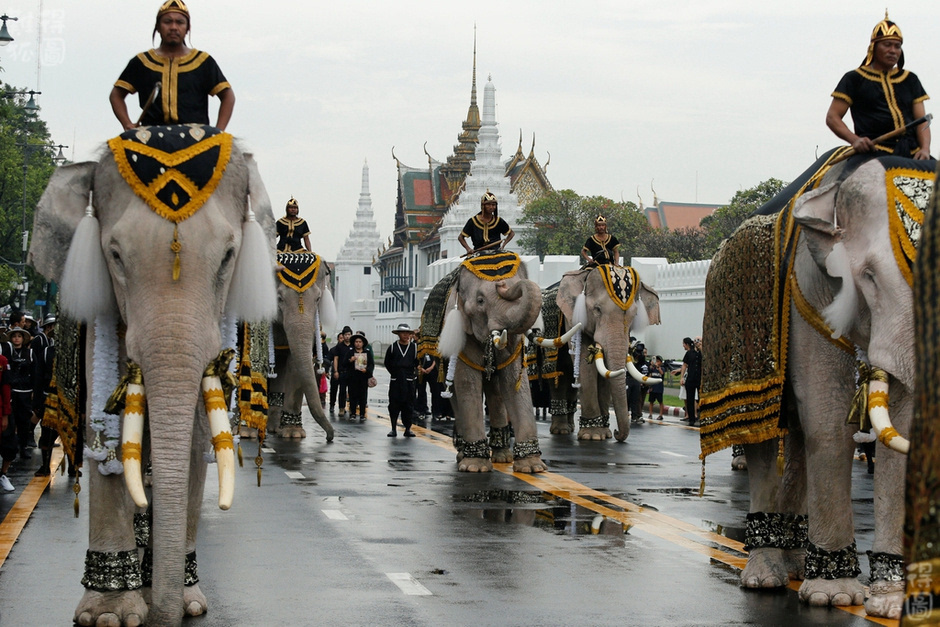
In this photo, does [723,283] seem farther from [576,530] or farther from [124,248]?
[124,248]

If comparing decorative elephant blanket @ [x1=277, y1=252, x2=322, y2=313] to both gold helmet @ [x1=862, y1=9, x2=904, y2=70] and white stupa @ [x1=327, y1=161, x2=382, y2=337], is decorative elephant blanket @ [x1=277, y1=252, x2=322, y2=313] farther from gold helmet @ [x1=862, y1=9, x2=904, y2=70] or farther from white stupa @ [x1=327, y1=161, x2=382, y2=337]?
white stupa @ [x1=327, y1=161, x2=382, y2=337]

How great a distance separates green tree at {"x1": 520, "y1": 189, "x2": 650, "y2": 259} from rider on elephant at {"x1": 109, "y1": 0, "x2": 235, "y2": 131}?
60.2 m

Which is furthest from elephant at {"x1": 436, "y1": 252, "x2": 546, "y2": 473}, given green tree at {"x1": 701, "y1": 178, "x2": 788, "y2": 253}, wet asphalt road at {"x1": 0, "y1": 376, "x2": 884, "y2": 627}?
green tree at {"x1": 701, "y1": 178, "x2": 788, "y2": 253}

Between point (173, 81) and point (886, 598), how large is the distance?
14.3ft

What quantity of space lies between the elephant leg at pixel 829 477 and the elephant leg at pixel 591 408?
12.3 meters

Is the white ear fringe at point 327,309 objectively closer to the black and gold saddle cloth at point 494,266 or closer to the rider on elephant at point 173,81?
the black and gold saddle cloth at point 494,266

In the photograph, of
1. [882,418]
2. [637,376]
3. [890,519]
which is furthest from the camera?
[637,376]

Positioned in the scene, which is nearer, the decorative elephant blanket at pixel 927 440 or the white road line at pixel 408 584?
the decorative elephant blanket at pixel 927 440

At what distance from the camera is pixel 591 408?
20.1 meters

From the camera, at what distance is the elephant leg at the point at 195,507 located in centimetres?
643

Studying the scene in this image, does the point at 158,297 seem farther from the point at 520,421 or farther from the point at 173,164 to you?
the point at 520,421

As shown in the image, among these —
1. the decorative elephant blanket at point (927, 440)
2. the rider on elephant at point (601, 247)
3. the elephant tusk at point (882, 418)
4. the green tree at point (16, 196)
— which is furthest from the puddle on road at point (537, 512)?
the green tree at point (16, 196)

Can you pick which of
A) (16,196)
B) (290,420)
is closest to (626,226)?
(16,196)

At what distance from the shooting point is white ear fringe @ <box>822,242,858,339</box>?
6.80 meters
